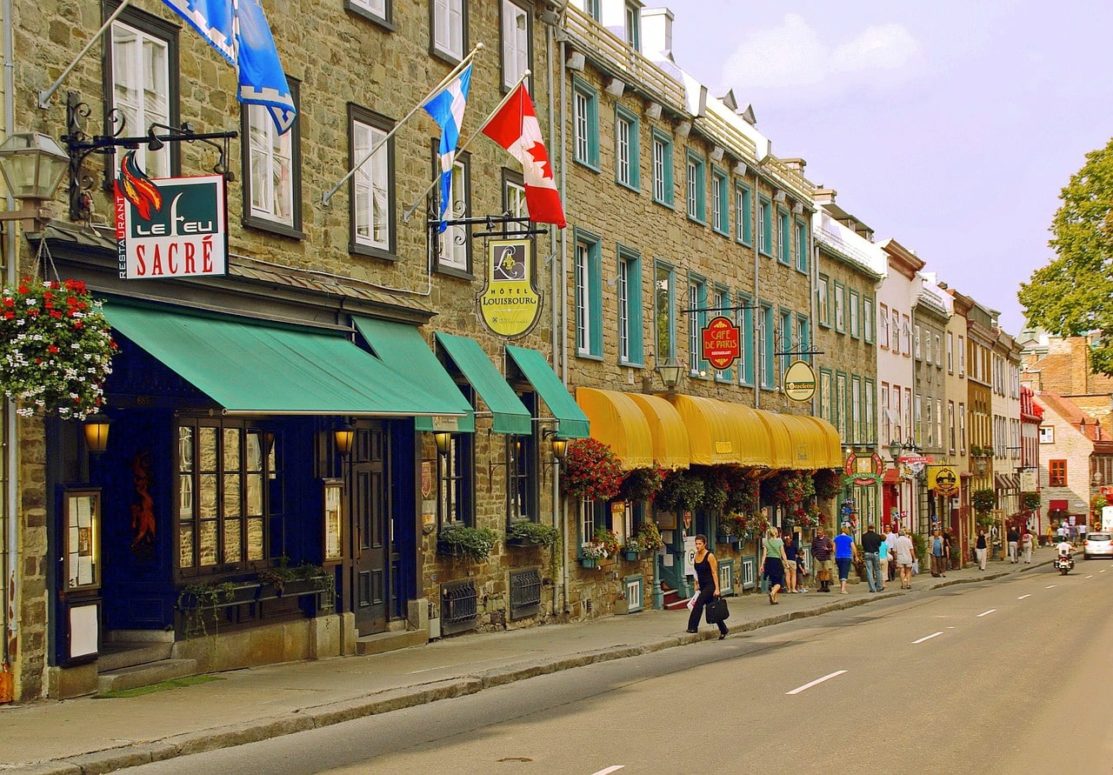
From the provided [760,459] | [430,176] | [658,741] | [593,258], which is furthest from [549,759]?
[760,459]

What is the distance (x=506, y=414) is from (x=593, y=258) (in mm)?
7345

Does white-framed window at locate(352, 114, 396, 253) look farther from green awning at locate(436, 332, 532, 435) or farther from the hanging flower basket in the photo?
the hanging flower basket

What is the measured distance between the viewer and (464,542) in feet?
70.1

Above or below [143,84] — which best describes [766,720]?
below

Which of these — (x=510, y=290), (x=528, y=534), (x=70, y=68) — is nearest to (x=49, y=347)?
(x=70, y=68)

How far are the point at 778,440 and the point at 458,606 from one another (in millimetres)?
15790

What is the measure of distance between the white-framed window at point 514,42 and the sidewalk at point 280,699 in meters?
8.80

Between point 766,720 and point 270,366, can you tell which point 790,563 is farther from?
point 766,720

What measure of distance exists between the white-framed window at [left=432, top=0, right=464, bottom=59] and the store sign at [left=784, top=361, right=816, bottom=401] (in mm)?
18682

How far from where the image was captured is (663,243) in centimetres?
3175

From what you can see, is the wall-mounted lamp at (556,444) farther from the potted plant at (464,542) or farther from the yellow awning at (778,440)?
the yellow awning at (778,440)

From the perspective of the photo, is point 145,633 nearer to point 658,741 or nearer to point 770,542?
point 658,741

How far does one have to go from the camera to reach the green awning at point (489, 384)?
824 inches

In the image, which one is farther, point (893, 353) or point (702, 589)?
point (893, 353)
